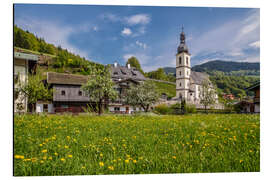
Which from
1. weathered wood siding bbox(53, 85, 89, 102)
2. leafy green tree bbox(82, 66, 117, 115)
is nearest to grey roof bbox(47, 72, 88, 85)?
weathered wood siding bbox(53, 85, 89, 102)

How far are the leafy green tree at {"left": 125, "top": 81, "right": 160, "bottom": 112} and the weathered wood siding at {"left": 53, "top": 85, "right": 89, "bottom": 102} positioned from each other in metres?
4.55

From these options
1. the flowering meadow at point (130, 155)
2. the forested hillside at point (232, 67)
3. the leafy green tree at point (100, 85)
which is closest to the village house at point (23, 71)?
the flowering meadow at point (130, 155)

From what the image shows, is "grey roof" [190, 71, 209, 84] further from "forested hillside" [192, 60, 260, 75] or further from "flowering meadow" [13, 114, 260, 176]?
"flowering meadow" [13, 114, 260, 176]

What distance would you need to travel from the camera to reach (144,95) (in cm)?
1051

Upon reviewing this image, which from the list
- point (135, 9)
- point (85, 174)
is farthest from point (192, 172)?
point (135, 9)

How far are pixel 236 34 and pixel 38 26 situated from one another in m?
4.36

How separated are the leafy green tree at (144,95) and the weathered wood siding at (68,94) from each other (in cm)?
455

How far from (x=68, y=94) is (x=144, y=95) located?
6.97 metres

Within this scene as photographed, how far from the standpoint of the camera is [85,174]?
6.32ft

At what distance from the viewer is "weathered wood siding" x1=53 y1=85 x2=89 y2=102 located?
13.0 meters

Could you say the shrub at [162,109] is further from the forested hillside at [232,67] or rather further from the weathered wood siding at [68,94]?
the forested hillside at [232,67]

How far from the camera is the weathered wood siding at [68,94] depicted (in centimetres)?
1300
